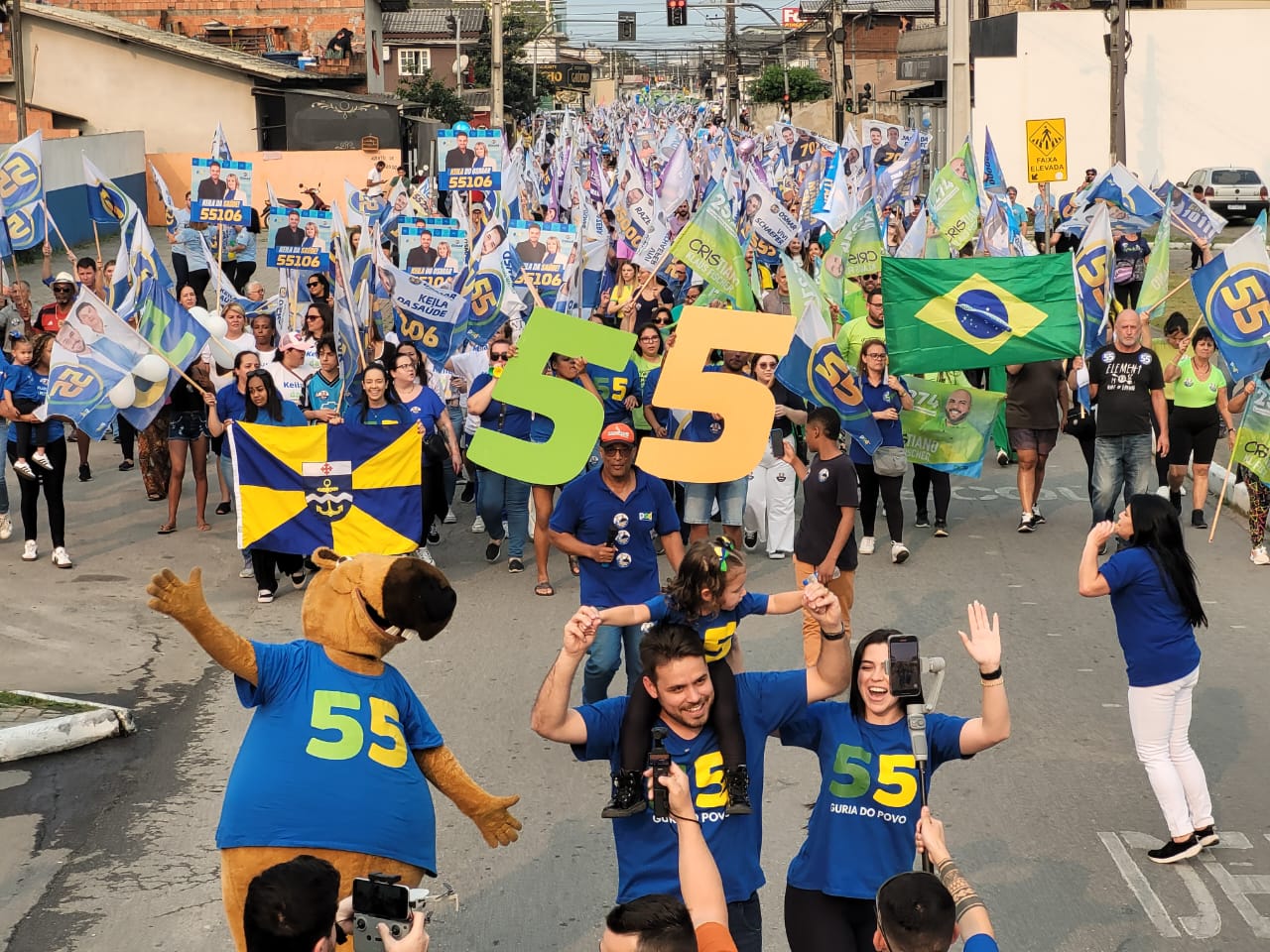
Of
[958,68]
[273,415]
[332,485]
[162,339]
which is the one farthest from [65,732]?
[958,68]

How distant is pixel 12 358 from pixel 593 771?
6.97 meters

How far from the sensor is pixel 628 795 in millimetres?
4645

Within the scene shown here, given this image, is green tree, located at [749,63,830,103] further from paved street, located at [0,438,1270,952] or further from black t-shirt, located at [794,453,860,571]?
black t-shirt, located at [794,453,860,571]

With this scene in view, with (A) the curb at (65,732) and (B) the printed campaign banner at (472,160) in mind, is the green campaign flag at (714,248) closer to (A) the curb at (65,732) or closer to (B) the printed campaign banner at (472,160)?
(A) the curb at (65,732)

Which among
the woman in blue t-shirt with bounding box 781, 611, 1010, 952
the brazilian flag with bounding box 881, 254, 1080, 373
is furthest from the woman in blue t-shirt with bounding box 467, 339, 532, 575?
the woman in blue t-shirt with bounding box 781, 611, 1010, 952

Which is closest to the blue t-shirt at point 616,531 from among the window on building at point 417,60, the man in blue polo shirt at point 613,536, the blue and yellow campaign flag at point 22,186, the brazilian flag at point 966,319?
the man in blue polo shirt at point 613,536

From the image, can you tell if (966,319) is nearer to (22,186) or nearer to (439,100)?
(22,186)

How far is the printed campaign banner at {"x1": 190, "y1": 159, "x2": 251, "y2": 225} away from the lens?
21.8m

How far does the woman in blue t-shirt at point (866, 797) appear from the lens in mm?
4844

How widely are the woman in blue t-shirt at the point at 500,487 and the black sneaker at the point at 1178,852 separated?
617cm

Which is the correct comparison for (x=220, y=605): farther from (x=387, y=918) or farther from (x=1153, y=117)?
(x=1153, y=117)

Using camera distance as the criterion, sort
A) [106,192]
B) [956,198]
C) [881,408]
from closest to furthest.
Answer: [881,408] < [106,192] < [956,198]

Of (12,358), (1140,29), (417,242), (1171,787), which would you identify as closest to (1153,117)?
(1140,29)

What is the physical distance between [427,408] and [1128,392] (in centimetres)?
492
